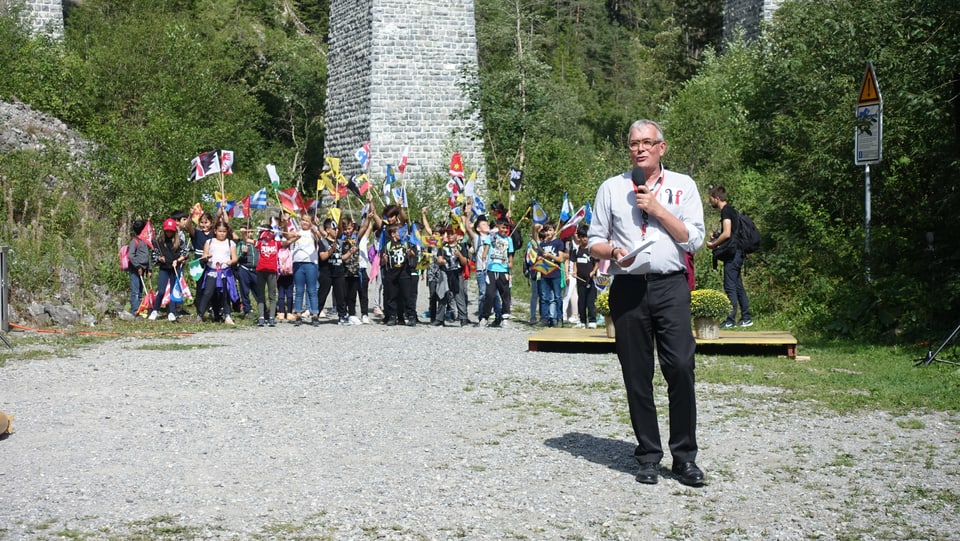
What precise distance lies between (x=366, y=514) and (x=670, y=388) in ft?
6.48

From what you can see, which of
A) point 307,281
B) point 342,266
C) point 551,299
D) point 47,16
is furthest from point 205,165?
point 47,16

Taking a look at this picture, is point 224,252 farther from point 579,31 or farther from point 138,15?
point 579,31

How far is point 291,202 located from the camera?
19.3 meters

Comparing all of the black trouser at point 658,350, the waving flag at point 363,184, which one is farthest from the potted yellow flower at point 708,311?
the waving flag at point 363,184

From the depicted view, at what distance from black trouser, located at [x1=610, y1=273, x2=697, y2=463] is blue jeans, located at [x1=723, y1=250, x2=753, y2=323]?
31.5ft

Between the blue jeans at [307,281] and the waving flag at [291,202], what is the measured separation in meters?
1.18

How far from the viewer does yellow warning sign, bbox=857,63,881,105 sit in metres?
14.0

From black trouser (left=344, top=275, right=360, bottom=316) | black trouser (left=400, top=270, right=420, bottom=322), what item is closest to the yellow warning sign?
black trouser (left=400, top=270, right=420, bottom=322)

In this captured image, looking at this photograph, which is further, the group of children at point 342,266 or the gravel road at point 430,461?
the group of children at point 342,266

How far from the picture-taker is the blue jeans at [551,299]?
60.7 feet

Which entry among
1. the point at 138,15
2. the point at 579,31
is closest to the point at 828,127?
the point at 138,15

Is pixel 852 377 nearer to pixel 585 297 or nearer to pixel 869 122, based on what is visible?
pixel 869 122

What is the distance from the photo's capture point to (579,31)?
9138 centimetres

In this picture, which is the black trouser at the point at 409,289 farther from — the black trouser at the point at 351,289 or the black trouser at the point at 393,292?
the black trouser at the point at 351,289
